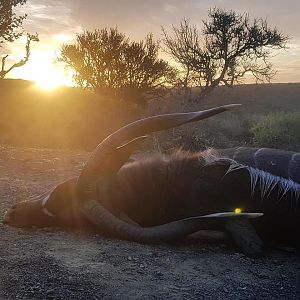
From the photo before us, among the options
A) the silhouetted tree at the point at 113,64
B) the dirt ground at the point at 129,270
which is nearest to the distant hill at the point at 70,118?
the silhouetted tree at the point at 113,64

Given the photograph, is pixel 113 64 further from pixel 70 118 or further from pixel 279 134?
pixel 279 134

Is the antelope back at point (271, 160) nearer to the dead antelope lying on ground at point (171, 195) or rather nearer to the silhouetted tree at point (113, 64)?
the dead antelope lying on ground at point (171, 195)

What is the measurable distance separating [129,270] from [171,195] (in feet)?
4.42

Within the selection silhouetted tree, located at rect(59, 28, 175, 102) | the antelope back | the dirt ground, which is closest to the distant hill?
silhouetted tree, located at rect(59, 28, 175, 102)

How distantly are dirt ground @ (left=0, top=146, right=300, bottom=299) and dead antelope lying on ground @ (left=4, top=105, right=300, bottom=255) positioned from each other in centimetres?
17

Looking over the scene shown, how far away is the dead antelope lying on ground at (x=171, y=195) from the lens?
16.2ft

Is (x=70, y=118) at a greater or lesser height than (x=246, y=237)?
greater

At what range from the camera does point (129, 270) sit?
414cm

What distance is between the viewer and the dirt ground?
3.70m

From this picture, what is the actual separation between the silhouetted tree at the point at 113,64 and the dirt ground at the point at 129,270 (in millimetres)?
19965

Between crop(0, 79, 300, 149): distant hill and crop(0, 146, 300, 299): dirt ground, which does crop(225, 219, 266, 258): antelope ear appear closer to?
crop(0, 146, 300, 299): dirt ground

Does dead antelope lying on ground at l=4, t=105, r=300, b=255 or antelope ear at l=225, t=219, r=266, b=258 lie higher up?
dead antelope lying on ground at l=4, t=105, r=300, b=255

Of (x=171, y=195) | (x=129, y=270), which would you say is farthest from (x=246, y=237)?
(x=129, y=270)

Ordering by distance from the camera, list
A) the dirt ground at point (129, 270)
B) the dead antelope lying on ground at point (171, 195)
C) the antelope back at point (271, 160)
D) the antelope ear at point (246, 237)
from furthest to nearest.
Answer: the antelope back at point (271, 160), the dead antelope lying on ground at point (171, 195), the antelope ear at point (246, 237), the dirt ground at point (129, 270)
